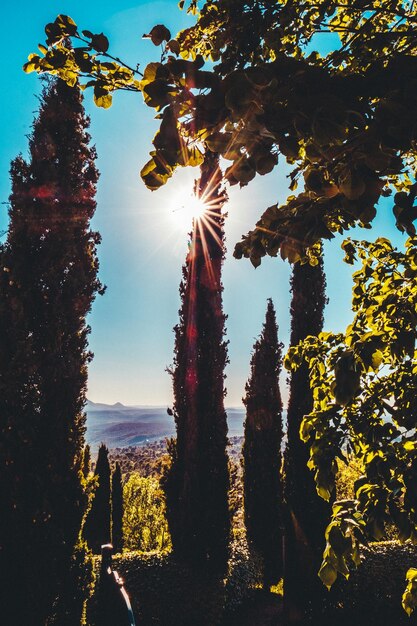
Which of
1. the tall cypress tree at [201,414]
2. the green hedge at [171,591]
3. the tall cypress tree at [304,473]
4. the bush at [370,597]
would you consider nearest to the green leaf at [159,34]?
the tall cypress tree at [201,414]

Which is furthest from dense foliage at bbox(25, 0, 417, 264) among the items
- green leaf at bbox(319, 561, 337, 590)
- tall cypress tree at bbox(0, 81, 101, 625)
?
tall cypress tree at bbox(0, 81, 101, 625)

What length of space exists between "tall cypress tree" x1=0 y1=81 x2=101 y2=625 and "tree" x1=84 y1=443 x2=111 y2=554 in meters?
11.8

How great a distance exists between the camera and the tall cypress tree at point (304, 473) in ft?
31.7

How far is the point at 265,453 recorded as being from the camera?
43.3 ft

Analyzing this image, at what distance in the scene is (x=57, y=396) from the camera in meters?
6.47

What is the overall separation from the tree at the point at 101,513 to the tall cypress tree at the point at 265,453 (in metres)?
7.94

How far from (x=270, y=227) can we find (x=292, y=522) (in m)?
12.5

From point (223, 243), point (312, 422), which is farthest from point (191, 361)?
point (312, 422)

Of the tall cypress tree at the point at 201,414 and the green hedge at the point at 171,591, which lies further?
the tall cypress tree at the point at 201,414

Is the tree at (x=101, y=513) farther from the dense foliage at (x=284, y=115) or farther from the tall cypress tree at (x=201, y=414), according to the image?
the dense foliage at (x=284, y=115)

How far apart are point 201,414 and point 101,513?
10865mm

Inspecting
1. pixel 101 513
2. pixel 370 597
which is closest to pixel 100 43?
pixel 370 597

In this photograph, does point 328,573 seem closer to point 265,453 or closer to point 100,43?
point 100,43

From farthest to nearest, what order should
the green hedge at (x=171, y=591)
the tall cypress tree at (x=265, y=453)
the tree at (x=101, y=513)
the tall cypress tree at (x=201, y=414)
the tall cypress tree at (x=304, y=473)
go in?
→ the tree at (x=101, y=513)
the tall cypress tree at (x=265, y=453)
the tall cypress tree at (x=304, y=473)
the tall cypress tree at (x=201, y=414)
the green hedge at (x=171, y=591)
